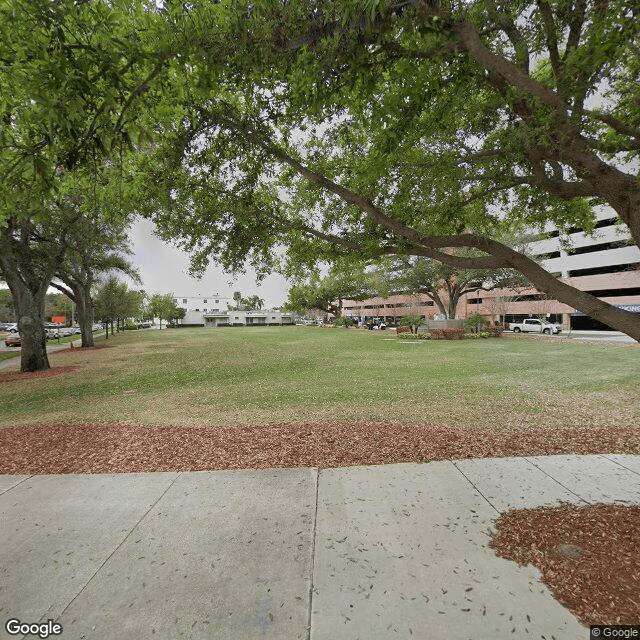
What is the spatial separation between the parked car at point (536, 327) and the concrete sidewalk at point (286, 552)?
40.2 m

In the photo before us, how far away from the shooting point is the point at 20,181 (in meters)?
3.65

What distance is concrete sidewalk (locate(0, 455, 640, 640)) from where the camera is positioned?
2.43 meters

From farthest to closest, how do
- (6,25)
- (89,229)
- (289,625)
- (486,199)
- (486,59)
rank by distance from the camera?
(89,229) < (486,199) < (486,59) < (6,25) < (289,625)

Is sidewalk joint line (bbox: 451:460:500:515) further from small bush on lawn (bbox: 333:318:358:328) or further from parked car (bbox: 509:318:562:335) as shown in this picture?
small bush on lawn (bbox: 333:318:358:328)

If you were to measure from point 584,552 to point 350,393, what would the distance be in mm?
7235

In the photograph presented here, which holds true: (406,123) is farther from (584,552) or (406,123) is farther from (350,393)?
(350,393)

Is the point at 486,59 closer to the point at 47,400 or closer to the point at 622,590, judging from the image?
the point at 622,590

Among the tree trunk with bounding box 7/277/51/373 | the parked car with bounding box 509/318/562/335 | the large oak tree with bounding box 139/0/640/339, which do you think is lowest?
the parked car with bounding box 509/318/562/335

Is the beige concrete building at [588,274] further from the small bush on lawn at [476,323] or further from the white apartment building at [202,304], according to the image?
the white apartment building at [202,304]

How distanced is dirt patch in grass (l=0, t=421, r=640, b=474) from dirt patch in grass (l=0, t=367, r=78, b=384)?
968 cm

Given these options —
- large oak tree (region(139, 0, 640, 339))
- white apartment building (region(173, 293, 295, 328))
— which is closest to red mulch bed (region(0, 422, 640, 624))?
large oak tree (region(139, 0, 640, 339))

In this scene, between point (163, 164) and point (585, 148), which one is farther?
point (163, 164)

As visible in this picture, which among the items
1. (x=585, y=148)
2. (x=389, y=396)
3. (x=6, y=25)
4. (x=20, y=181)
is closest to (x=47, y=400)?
(x=20, y=181)

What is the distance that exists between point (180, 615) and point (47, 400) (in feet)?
33.8
